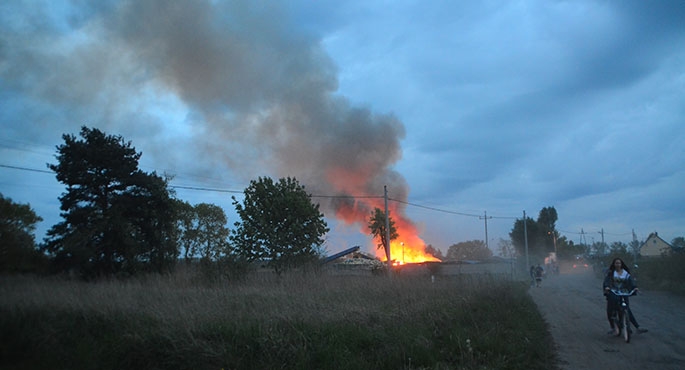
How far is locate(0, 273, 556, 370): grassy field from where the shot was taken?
25.8 feet

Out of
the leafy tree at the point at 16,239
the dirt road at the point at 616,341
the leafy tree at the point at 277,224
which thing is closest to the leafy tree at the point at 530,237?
the leafy tree at the point at 277,224

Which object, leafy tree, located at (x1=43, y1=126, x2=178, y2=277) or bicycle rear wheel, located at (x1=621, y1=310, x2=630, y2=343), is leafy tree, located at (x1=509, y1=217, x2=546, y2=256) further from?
bicycle rear wheel, located at (x1=621, y1=310, x2=630, y2=343)

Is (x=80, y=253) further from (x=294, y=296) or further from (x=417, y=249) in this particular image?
(x=417, y=249)

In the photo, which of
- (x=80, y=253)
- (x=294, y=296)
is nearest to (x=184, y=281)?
(x=80, y=253)

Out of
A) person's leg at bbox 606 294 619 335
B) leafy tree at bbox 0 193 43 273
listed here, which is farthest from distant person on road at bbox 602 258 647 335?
leafy tree at bbox 0 193 43 273

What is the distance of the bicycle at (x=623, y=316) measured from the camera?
31.9 feet

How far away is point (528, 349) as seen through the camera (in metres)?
8.53

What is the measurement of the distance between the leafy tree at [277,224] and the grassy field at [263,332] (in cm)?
1879

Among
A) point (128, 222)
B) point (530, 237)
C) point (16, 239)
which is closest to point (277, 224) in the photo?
point (128, 222)

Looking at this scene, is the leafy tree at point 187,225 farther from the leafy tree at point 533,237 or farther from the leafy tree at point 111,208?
the leafy tree at point 533,237

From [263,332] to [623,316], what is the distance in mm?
8138

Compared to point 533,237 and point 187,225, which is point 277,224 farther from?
point 533,237

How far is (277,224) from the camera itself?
32.4 m

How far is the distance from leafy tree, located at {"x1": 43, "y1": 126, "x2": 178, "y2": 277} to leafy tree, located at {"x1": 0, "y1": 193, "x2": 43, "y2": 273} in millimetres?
10148
